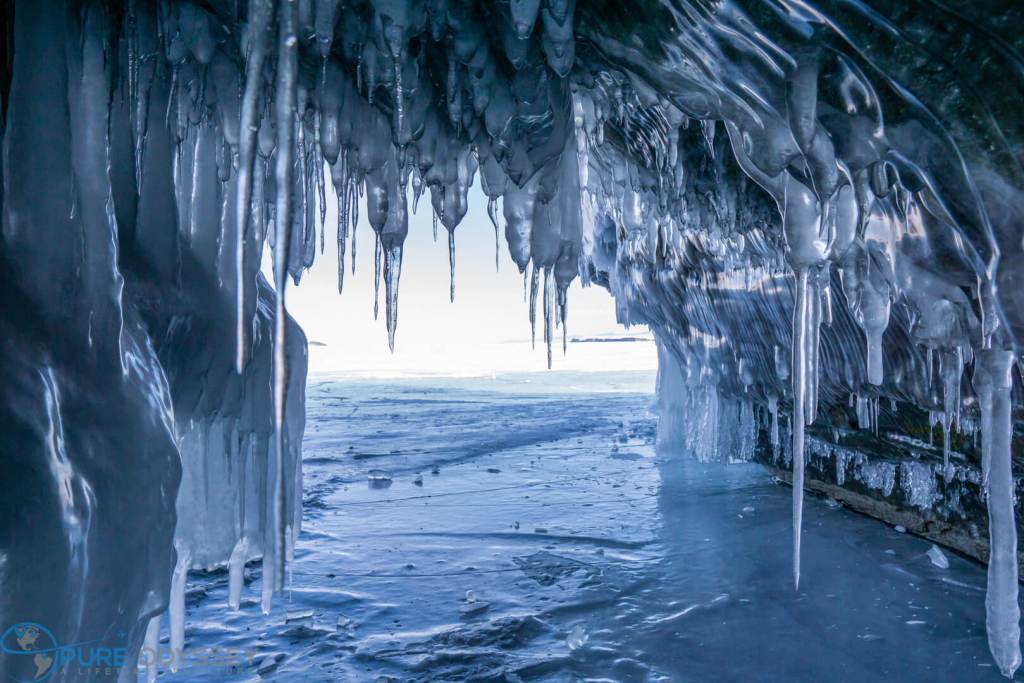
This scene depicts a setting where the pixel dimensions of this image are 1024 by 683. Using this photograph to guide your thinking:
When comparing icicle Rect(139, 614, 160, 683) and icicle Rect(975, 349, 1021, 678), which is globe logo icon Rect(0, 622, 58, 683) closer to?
icicle Rect(139, 614, 160, 683)

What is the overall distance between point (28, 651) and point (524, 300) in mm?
4643

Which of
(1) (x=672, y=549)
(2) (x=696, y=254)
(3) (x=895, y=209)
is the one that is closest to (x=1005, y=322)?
(3) (x=895, y=209)

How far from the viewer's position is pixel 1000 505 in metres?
2.79

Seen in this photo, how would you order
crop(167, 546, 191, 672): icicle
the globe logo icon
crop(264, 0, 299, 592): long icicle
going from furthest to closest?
crop(167, 546, 191, 672): icicle < crop(264, 0, 299, 592): long icicle < the globe logo icon

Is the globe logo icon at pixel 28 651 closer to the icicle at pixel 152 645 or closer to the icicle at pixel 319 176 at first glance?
the icicle at pixel 152 645

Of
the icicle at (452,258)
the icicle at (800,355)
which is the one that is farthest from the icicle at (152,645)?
the icicle at (800,355)

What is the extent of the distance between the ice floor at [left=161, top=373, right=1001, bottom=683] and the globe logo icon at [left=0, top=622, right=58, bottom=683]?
7.14 ft

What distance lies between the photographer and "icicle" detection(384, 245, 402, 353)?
181 inches

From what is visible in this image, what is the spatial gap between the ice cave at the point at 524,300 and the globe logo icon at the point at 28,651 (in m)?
0.01

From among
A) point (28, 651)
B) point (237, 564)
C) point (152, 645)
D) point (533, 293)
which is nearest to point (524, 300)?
point (533, 293)

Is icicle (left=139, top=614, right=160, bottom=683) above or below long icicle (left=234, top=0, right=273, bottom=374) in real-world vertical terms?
below

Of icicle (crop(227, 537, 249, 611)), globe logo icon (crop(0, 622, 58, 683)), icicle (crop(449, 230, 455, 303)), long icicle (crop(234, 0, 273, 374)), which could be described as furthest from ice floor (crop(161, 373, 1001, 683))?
long icicle (crop(234, 0, 273, 374))

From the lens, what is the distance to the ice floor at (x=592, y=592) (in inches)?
156

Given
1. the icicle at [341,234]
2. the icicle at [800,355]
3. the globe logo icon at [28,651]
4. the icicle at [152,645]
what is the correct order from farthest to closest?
the icicle at [341,234]
the icicle at [152,645]
the icicle at [800,355]
the globe logo icon at [28,651]
